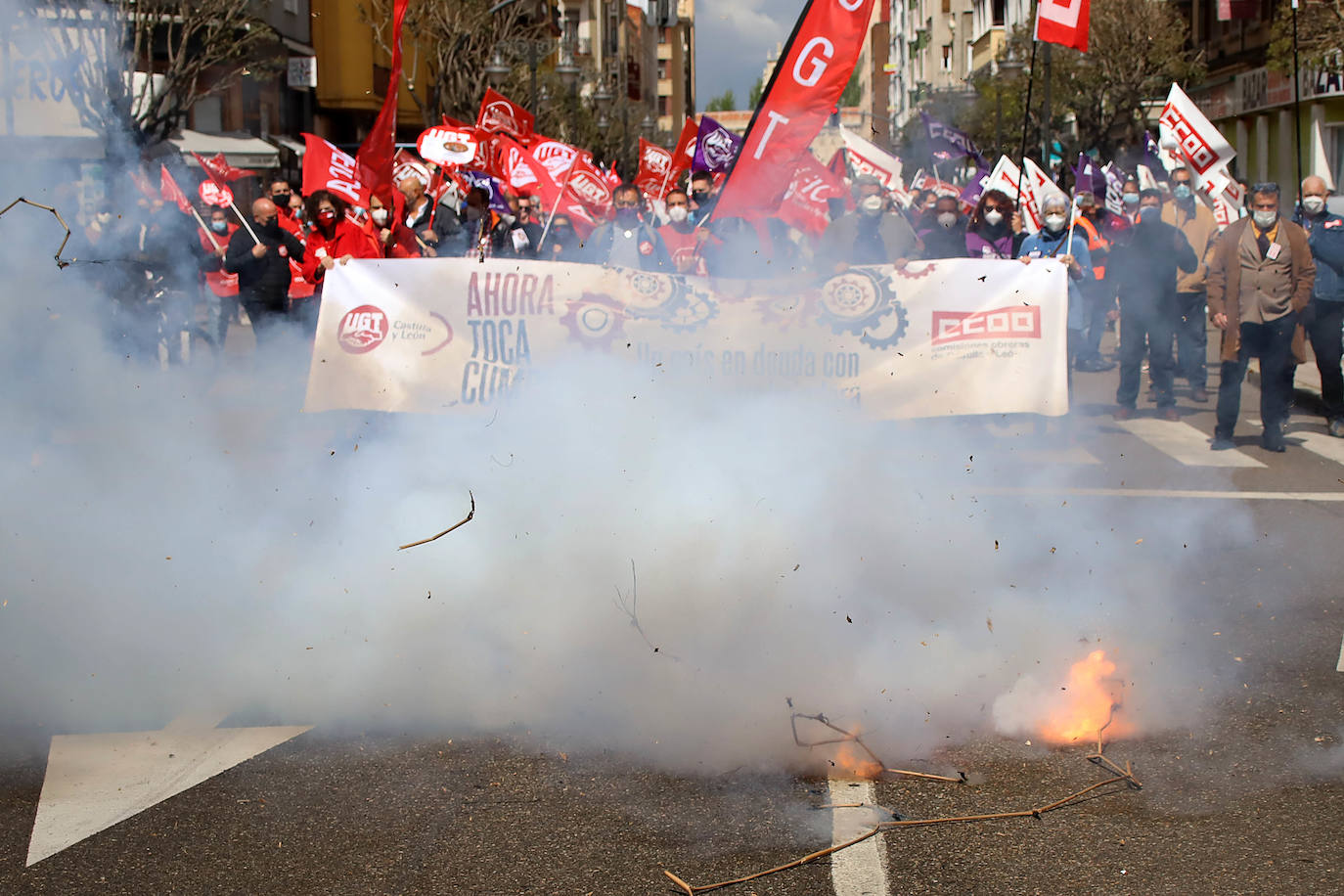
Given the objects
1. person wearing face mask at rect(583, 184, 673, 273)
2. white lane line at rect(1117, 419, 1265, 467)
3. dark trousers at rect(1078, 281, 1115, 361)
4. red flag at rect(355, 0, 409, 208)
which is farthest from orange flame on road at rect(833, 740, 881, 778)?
dark trousers at rect(1078, 281, 1115, 361)

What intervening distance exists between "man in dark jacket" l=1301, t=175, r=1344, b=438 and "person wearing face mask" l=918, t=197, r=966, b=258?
223cm

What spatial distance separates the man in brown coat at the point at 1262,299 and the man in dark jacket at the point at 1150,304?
1.24 m

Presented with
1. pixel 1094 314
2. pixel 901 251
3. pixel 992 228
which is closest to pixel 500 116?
pixel 992 228

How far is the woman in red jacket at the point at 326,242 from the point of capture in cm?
979

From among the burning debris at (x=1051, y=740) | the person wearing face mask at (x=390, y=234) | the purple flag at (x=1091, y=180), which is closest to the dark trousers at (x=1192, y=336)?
the purple flag at (x=1091, y=180)

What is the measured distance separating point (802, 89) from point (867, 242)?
2403 millimetres

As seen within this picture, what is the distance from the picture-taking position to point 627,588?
14.3ft

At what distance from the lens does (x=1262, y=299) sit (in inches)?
341

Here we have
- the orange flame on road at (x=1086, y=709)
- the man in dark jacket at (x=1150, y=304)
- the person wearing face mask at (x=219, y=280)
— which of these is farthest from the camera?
the person wearing face mask at (x=219, y=280)

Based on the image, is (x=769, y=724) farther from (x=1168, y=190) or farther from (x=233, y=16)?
(x=233, y=16)

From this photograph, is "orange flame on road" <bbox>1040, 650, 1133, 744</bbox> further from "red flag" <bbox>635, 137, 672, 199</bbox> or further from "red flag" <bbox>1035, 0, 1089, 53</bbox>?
"red flag" <bbox>635, 137, 672, 199</bbox>

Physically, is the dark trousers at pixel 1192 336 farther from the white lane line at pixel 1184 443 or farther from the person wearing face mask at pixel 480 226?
the person wearing face mask at pixel 480 226

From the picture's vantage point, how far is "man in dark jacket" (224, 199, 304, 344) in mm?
10281

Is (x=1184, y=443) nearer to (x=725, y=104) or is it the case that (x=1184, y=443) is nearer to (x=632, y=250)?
(x=632, y=250)
